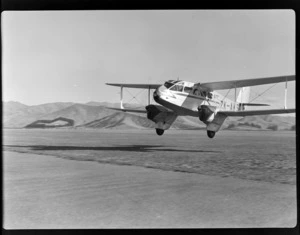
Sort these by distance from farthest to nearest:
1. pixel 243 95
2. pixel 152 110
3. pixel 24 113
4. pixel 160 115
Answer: pixel 24 113 → pixel 243 95 → pixel 160 115 → pixel 152 110

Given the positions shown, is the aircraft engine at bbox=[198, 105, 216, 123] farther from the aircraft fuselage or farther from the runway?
the runway

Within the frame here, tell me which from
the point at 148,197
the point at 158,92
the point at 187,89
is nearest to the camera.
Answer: the point at 148,197

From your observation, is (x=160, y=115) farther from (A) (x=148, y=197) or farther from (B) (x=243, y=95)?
(A) (x=148, y=197)

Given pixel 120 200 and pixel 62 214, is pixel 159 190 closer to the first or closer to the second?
pixel 120 200

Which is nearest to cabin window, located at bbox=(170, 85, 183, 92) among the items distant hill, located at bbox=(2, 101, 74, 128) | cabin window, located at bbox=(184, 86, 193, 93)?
cabin window, located at bbox=(184, 86, 193, 93)

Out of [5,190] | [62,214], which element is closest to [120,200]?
[62,214]

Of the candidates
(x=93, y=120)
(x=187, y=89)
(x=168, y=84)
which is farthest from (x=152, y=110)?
(x=93, y=120)
